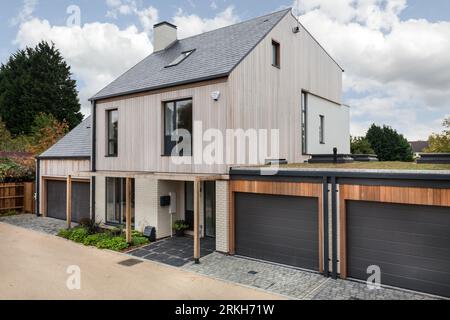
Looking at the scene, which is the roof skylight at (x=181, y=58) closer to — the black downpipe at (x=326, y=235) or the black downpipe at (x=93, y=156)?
the black downpipe at (x=93, y=156)

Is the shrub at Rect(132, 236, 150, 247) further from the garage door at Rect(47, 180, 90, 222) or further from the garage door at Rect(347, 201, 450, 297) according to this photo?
the garage door at Rect(347, 201, 450, 297)

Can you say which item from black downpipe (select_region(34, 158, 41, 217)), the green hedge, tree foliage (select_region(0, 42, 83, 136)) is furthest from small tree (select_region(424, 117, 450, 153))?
tree foliage (select_region(0, 42, 83, 136))

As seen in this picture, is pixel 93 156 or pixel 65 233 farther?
Answer: pixel 93 156

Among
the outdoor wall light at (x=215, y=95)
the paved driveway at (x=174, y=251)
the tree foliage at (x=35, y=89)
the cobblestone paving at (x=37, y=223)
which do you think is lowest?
the paved driveway at (x=174, y=251)

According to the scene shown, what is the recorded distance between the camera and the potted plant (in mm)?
11578

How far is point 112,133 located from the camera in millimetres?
13055

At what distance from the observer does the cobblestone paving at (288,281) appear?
21.9 ft

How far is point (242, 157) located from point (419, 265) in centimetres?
552

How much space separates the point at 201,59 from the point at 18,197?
12996mm

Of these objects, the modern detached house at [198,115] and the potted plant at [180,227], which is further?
the potted plant at [180,227]

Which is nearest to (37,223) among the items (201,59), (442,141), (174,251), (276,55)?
(174,251)

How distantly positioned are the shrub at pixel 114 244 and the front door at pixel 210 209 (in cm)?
296

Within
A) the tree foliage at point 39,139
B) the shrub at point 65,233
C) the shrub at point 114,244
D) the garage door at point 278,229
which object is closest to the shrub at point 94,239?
the shrub at point 114,244

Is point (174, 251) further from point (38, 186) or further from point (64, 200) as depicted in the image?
point (38, 186)
